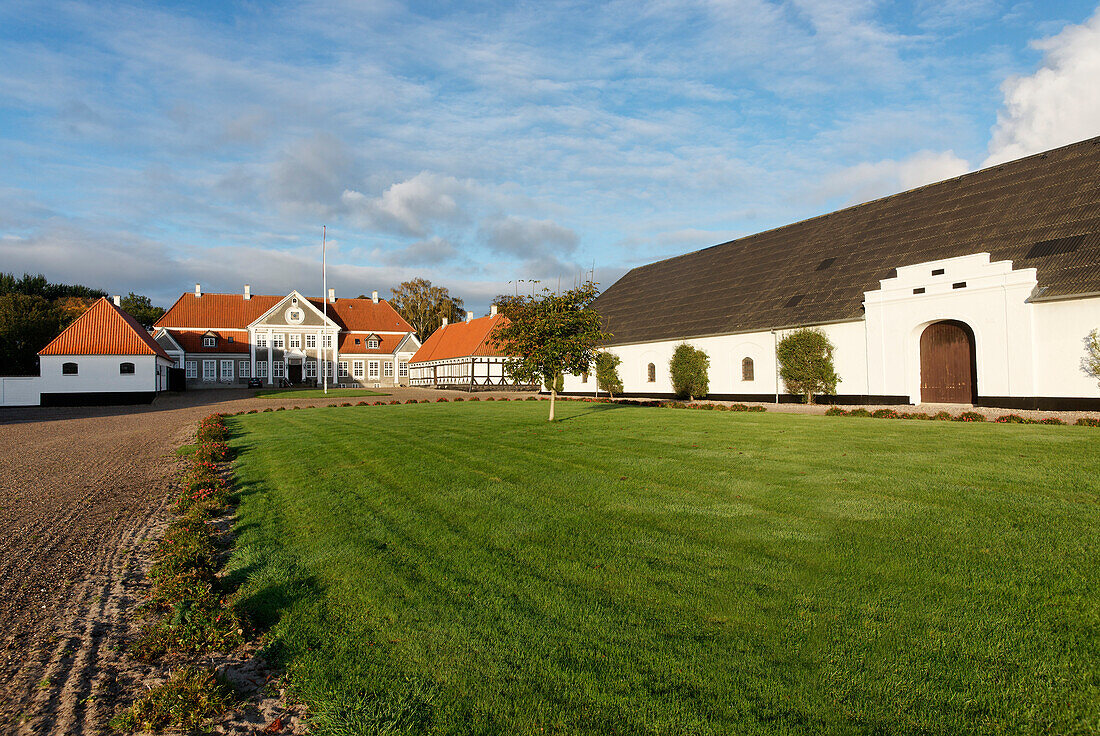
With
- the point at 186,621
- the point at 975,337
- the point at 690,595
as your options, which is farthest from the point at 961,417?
the point at 186,621

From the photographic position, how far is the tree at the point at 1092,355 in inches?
662

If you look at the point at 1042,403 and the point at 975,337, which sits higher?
the point at 975,337

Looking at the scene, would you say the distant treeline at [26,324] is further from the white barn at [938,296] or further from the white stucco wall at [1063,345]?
the white stucco wall at [1063,345]

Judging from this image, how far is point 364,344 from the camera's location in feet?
203

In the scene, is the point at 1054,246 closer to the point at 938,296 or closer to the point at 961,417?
the point at 938,296

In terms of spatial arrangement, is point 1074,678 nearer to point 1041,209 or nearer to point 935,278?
point 935,278

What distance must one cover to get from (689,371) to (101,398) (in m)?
33.6

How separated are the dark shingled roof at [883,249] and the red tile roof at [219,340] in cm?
4218

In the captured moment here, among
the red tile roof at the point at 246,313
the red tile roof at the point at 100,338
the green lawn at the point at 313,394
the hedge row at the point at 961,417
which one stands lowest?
the hedge row at the point at 961,417

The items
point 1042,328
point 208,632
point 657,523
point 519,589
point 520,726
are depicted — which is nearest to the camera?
point 520,726

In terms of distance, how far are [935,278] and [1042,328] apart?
3564 millimetres

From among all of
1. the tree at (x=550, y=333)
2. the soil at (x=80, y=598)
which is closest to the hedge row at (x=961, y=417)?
the tree at (x=550, y=333)

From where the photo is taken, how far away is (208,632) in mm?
3990

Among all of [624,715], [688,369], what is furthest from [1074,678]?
[688,369]
